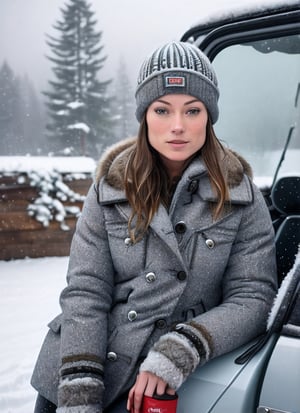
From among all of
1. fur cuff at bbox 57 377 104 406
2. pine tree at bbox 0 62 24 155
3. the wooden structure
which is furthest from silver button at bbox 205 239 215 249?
pine tree at bbox 0 62 24 155

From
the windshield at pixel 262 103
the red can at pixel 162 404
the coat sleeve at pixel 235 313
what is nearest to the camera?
the red can at pixel 162 404

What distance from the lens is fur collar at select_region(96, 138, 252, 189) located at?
170cm

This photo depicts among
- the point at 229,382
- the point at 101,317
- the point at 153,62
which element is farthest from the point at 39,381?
the point at 153,62

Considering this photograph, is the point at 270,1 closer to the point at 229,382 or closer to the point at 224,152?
the point at 224,152

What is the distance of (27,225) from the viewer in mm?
6645

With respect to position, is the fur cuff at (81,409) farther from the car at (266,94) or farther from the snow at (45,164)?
the snow at (45,164)

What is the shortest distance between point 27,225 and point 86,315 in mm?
5254

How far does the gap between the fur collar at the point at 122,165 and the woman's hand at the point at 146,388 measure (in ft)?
2.17

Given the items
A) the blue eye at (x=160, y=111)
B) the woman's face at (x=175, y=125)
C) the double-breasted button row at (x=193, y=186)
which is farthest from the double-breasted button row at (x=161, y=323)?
the blue eye at (x=160, y=111)

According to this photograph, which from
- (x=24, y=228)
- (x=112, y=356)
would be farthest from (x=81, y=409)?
(x=24, y=228)

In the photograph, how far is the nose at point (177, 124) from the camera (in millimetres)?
1571

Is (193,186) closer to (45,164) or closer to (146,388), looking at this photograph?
(146,388)

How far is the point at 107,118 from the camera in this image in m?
39.2

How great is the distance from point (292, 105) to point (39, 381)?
1969 millimetres
